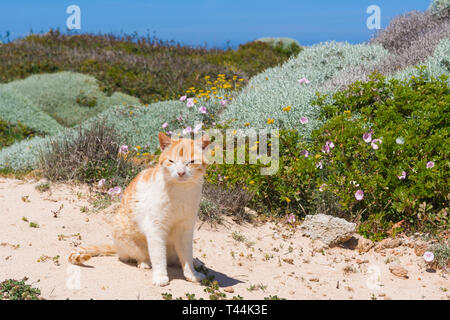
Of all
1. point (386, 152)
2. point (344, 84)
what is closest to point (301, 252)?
point (386, 152)

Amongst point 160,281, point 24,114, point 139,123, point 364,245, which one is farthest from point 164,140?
point 24,114

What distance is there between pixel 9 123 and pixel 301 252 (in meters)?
8.70

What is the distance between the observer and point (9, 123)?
36.3ft

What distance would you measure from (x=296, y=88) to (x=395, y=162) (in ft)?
9.89

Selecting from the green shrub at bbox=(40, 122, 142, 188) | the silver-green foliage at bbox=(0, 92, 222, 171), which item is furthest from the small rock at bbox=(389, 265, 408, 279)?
the silver-green foliage at bbox=(0, 92, 222, 171)

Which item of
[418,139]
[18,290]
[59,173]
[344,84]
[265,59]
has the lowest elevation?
[18,290]

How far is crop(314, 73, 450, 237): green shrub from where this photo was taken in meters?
5.37

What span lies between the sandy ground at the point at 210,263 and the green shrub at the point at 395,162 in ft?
1.81

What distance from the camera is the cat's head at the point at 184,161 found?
11.5ft

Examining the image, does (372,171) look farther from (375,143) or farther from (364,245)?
(364,245)

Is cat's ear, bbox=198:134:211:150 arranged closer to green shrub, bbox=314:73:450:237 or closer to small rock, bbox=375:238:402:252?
green shrub, bbox=314:73:450:237

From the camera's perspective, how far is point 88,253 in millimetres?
4328

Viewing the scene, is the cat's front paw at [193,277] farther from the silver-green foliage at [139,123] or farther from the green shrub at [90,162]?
the silver-green foliage at [139,123]
